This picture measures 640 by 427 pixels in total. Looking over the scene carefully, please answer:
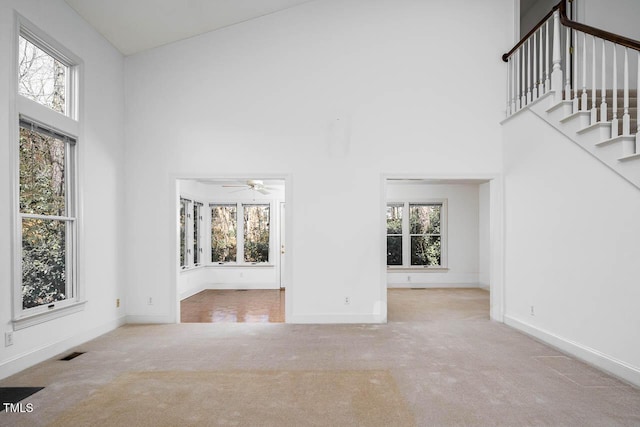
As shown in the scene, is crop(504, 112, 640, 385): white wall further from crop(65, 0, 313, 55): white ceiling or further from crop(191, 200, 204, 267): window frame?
crop(191, 200, 204, 267): window frame

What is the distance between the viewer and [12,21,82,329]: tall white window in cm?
371

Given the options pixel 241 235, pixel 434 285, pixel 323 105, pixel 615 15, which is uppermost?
pixel 615 15

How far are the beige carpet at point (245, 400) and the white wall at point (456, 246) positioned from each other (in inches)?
235

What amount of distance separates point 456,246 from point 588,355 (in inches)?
222

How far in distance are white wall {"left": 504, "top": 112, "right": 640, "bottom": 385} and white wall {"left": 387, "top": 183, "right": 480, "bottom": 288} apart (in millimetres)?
3922

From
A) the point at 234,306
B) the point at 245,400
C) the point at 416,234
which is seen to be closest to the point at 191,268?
the point at 234,306

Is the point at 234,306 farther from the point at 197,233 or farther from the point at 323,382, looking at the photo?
the point at 323,382

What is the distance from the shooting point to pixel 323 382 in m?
3.39

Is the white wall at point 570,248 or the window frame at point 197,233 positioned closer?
the white wall at point 570,248

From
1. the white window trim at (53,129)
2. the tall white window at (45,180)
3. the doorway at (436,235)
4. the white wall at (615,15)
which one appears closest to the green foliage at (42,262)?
the tall white window at (45,180)

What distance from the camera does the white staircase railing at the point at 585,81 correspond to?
3564 millimetres

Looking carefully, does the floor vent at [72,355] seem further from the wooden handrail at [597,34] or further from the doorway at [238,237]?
the wooden handrail at [597,34]

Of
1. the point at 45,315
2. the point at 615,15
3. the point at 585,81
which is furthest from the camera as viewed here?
the point at 615,15

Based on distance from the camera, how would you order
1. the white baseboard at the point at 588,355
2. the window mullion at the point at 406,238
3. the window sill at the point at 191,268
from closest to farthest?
1. the white baseboard at the point at 588,355
2. the window sill at the point at 191,268
3. the window mullion at the point at 406,238
